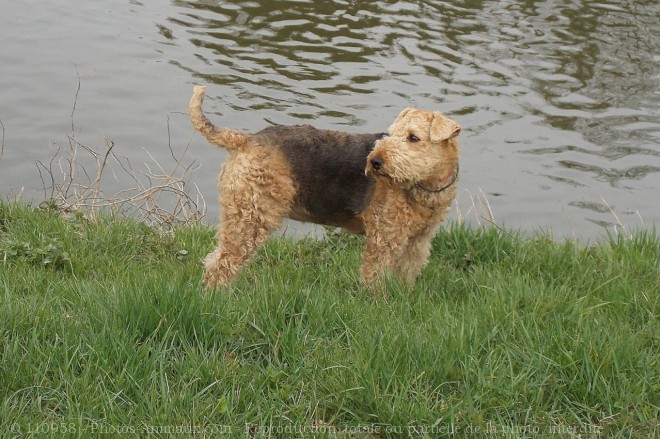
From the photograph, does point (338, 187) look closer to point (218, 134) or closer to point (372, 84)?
point (218, 134)

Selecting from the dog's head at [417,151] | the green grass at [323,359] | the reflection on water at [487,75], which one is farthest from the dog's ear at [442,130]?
the reflection on water at [487,75]

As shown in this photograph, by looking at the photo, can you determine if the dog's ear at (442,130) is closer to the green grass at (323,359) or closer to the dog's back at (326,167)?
the dog's back at (326,167)

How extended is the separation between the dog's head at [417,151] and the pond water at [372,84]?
261 cm

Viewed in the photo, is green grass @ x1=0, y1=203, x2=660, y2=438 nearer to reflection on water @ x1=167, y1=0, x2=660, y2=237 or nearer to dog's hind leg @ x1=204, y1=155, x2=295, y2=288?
dog's hind leg @ x1=204, y1=155, x2=295, y2=288

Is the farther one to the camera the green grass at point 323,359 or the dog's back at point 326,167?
the dog's back at point 326,167

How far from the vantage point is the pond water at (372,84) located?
364 inches

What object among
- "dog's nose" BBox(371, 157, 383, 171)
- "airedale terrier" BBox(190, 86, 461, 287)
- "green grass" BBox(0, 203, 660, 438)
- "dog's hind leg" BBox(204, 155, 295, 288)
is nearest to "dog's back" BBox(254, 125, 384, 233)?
"airedale terrier" BBox(190, 86, 461, 287)

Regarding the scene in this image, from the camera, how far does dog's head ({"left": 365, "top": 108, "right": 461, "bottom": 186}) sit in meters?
5.22

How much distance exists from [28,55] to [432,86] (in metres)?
5.53

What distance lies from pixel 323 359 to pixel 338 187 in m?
1.86

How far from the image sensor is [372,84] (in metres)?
11.1

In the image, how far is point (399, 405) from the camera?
3.62 metres

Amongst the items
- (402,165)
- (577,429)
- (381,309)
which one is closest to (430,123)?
(402,165)

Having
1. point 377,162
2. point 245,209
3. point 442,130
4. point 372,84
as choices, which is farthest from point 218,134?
point 372,84
